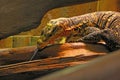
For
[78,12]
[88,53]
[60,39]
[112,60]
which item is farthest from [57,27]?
[78,12]

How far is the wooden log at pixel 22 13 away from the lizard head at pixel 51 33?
3.9 inches

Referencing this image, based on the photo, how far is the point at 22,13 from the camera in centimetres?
A: 201

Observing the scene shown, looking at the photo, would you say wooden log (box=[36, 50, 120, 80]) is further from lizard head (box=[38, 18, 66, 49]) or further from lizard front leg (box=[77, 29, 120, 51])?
lizard front leg (box=[77, 29, 120, 51])

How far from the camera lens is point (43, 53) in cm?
183

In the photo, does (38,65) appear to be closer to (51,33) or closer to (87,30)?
→ (51,33)

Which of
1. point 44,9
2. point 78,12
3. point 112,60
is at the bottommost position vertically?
point 78,12

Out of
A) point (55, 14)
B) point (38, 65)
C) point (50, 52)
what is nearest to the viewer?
point (38, 65)

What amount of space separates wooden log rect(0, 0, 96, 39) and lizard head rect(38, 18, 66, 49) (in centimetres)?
10

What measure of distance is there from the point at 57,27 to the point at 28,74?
0.54 meters

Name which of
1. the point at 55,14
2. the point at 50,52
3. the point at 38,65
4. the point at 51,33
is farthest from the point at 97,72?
the point at 55,14

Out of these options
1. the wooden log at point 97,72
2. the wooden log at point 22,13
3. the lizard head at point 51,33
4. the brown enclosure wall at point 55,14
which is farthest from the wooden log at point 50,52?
the brown enclosure wall at point 55,14

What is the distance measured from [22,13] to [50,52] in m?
0.42

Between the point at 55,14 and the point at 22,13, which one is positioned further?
the point at 55,14

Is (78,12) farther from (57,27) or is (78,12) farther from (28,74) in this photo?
(28,74)
